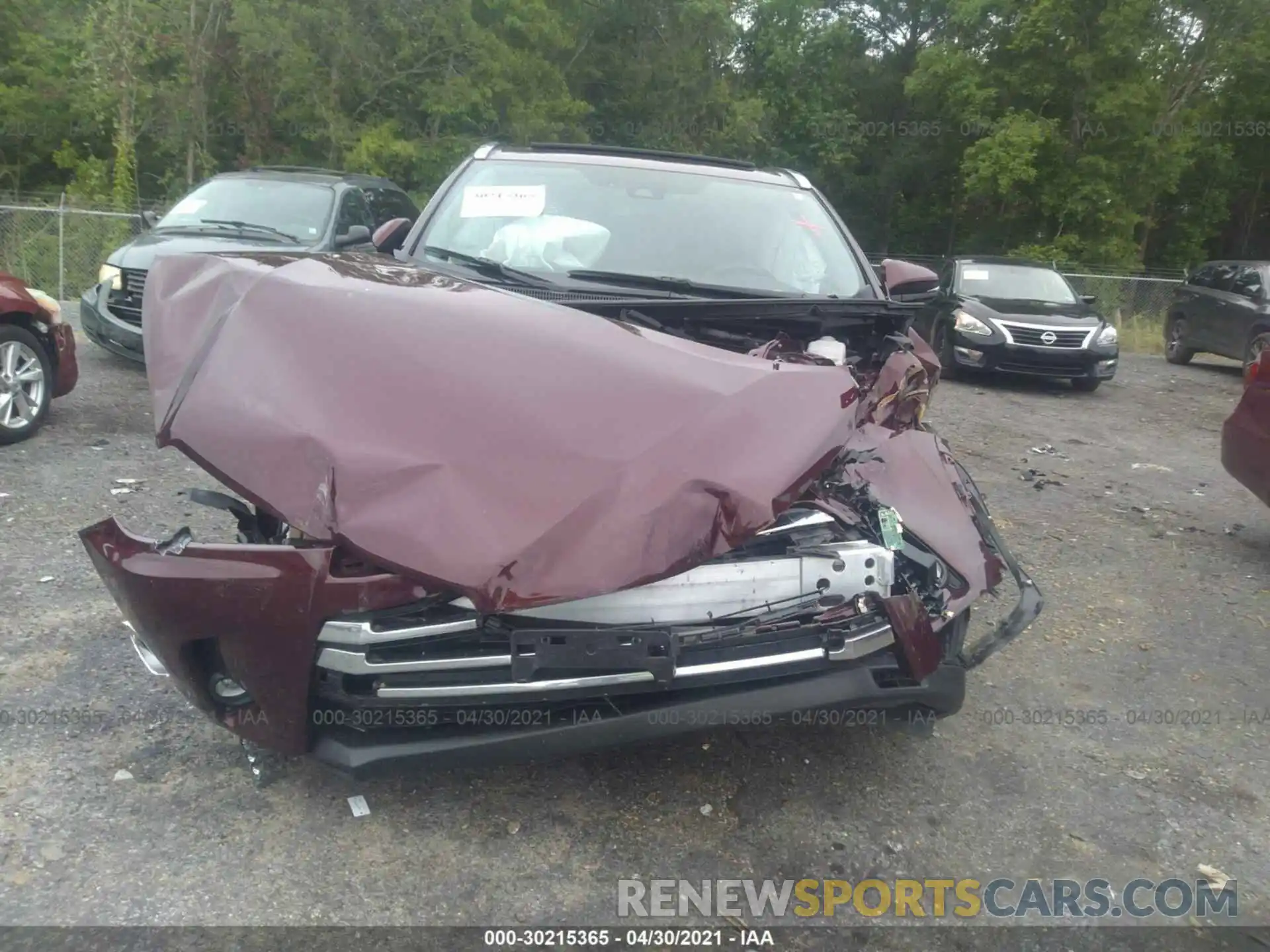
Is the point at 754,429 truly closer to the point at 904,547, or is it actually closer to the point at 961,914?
the point at 904,547

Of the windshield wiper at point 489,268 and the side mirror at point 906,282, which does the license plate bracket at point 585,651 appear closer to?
the windshield wiper at point 489,268

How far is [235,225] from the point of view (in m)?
8.72

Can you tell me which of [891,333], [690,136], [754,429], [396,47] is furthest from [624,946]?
[690,136]

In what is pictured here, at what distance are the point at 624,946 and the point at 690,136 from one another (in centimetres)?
2485

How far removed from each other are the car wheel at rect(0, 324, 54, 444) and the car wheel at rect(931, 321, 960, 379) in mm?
9143

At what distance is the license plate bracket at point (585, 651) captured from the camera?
8.52ft

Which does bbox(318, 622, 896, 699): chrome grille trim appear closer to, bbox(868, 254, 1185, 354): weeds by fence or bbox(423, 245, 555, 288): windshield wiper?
bbox(423, 245, 555, 288): windshield wiper

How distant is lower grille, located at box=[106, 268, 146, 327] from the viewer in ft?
26.9

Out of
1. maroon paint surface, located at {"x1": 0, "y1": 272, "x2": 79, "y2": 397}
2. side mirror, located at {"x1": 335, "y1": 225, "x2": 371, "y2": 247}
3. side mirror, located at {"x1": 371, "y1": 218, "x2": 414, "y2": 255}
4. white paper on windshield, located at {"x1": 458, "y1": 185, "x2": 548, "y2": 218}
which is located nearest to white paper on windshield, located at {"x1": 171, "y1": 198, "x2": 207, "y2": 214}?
maroon paint surface, located at {"x1": 0, "y1": 272, "x2": 79, "y2": 397}

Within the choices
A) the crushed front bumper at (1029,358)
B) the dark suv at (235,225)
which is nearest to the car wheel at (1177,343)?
the crushed front bumper at (1029,358)

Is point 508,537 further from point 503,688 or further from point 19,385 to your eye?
point 19,385

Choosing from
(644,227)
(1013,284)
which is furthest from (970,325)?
(644,227)

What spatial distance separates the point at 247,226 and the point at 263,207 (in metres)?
0.35

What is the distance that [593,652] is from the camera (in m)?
2.60
